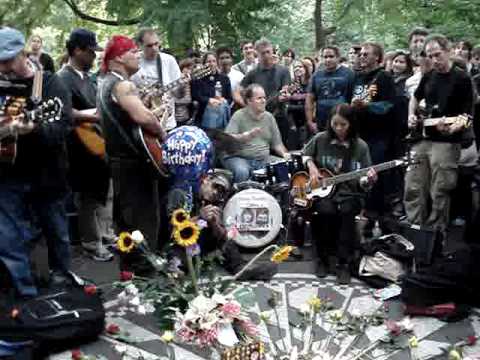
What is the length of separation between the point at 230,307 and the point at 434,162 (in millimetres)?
4293

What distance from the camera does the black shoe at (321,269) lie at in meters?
5.82

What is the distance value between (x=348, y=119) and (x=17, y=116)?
2.74 meters

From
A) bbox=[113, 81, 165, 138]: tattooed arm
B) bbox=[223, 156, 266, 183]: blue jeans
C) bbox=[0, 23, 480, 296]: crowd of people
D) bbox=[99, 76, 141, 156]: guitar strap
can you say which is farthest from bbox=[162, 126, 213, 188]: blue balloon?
bbox=[223, 156, 266, 183]: blue jeans

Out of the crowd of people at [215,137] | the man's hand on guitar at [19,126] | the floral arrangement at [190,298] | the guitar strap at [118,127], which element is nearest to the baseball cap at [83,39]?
the crowd of people at [215,137]

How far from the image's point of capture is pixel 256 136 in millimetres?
7145

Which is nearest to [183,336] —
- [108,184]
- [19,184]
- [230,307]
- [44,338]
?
[230,307]

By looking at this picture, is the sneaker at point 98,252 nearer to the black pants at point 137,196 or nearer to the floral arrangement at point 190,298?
the black pants at point 137,196

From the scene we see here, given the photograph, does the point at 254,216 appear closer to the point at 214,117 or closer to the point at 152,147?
the point at 152,147

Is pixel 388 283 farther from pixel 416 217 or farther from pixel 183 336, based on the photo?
pixel 183 336

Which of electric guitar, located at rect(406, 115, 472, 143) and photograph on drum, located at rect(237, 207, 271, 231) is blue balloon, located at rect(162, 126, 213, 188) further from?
electric guitar, located at rect(406, 115, 472, 143)

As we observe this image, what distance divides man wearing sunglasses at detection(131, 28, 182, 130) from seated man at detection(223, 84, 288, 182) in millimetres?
683

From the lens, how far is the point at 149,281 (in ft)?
10.5

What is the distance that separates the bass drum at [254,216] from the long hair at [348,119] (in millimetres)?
817

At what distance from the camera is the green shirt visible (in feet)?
23.4
